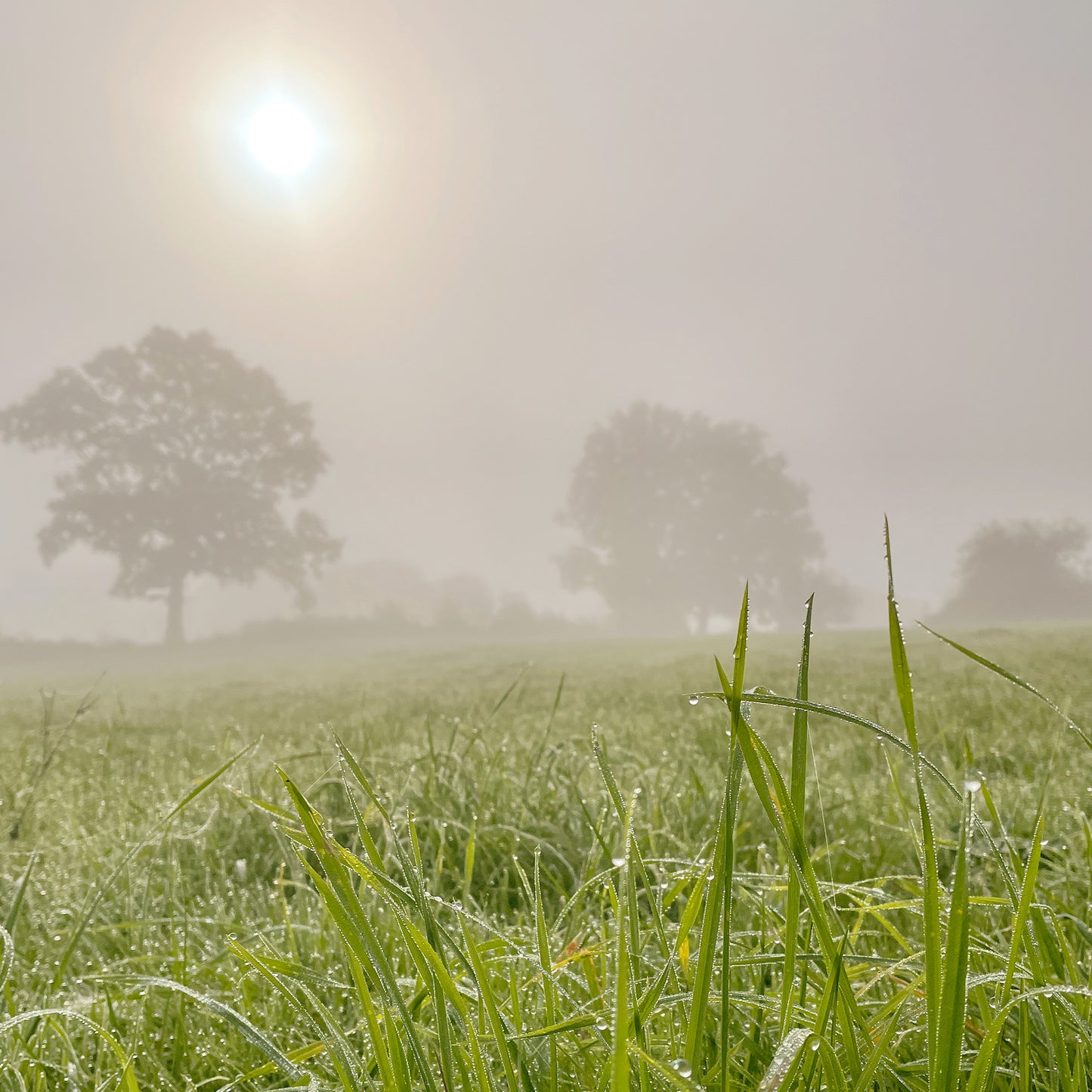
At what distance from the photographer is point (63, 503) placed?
3662cm

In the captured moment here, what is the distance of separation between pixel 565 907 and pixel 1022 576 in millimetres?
59144

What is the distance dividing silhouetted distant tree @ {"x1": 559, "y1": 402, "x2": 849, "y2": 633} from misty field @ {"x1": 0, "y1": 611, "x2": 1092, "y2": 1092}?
45.4 metres

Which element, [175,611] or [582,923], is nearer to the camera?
[582,923]

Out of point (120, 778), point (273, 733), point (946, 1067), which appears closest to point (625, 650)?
point (273, 733)

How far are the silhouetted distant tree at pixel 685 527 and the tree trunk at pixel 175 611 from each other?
23951mm

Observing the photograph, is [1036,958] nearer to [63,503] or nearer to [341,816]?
[341,816]

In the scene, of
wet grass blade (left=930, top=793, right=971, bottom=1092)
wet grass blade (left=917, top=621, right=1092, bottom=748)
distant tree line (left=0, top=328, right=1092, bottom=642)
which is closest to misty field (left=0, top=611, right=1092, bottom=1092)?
wet grass blade (left=930, top=793, right=971, bottom=1092)

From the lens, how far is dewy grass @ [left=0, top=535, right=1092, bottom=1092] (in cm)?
71

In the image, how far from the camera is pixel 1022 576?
50.8 m

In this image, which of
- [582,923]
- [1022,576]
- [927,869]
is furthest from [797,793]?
[1022,576]

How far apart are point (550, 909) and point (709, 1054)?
1.03m

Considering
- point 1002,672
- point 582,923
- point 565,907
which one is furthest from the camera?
point 582,923

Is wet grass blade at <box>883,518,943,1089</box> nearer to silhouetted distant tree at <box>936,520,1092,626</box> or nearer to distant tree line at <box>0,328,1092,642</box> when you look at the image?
distant tree line at <box>0,328,1092,642</box>

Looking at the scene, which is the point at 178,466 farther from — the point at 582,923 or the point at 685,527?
the point at 582,923
